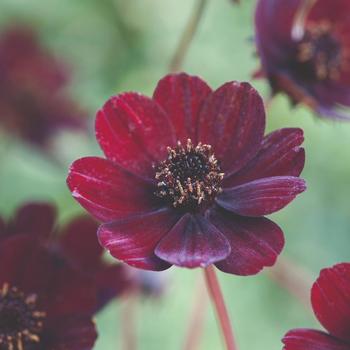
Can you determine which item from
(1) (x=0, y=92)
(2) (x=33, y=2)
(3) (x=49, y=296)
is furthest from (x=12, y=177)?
(3) (x=49, y=296)

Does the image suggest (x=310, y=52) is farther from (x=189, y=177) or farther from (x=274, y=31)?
(x=189, y=177)

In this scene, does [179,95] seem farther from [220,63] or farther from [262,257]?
[220,63]

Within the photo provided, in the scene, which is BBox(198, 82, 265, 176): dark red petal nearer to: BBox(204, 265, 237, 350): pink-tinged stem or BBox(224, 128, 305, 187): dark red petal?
BBox(224, 128, 305, 187): dark red petal

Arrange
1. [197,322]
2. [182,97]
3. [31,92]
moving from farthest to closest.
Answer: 1. [31,92]
2. [197,322]
3. [182,97]

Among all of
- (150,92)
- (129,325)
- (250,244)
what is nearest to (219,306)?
(250,244)

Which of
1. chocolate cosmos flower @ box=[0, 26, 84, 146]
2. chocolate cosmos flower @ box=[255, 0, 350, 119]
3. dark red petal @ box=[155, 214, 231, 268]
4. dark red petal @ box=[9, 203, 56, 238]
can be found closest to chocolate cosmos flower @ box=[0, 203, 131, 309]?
dark red petal @ box=[9, 203, 56, 238]

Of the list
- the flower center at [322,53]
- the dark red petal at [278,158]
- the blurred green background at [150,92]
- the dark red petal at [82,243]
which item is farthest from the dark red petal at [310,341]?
the blurred green background at [150,92]

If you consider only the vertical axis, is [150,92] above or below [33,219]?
above
